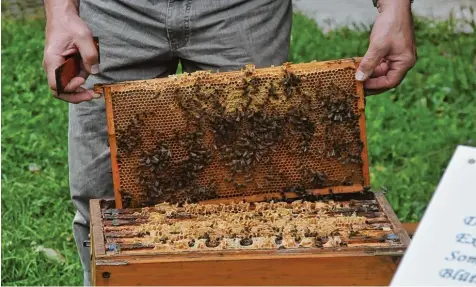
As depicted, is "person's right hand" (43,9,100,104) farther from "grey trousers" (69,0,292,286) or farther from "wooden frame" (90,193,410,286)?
"wooden frame" (90,193,410,286)

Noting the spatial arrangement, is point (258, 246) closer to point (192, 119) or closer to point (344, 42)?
point (192, 119)

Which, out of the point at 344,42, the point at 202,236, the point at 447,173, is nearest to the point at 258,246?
the point at 202,236

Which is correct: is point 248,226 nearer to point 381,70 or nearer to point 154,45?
point 381,70

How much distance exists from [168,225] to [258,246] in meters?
0.36

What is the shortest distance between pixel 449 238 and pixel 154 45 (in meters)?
2.03

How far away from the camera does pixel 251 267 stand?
279 centimetres

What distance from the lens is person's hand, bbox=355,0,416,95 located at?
3344 mm

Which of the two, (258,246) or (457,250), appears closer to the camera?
(457,250)

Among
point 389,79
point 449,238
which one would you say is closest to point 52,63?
point 389,79

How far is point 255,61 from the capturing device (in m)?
3.83

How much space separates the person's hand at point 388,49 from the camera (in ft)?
11.0

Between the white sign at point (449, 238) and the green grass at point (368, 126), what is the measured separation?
10.6 ft

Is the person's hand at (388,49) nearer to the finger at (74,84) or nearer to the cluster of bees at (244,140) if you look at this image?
the cluster of bees at (244,140)

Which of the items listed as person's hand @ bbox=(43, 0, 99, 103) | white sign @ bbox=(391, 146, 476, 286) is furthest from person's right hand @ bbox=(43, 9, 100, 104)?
white sign @ bbox=(391, 146, 476, 286)
